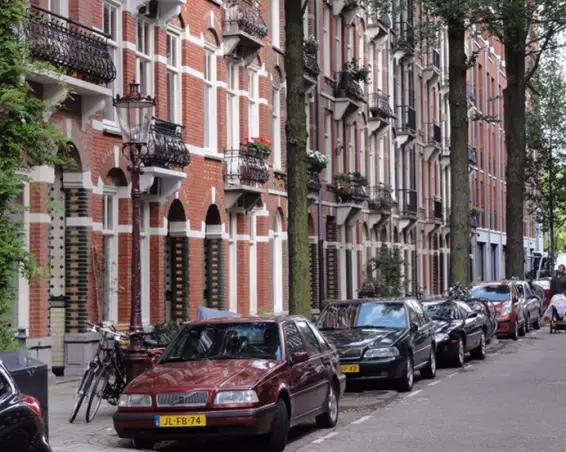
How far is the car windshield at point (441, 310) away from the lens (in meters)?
27.7

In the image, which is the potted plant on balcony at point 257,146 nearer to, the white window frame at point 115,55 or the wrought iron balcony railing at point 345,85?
the white window frame at point 115,55

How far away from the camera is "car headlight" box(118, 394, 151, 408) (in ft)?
44.8

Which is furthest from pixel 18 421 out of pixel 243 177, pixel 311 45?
pixel 311 45

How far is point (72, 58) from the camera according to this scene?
21469mm

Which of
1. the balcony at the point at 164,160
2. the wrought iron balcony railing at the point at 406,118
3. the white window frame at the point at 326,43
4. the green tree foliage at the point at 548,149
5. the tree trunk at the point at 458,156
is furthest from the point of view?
the green tree foliage at the point at 548,149

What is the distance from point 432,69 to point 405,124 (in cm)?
705

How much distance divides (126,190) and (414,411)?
9698 mm

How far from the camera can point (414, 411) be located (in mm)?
18094

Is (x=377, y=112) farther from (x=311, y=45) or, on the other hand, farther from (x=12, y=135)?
(x=12, y=135)

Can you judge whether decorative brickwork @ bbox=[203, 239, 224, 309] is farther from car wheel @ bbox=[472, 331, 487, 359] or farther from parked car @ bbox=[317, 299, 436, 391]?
parked car @ bbox=[317, 299, 436, 391]

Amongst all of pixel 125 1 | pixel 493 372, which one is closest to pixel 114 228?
pixel 125 1

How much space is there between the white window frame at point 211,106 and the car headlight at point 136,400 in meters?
17.3

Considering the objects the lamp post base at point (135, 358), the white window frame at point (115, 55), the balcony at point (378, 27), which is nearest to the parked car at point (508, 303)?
the balcony at point (378, 27)

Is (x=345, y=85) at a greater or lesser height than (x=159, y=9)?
greater
